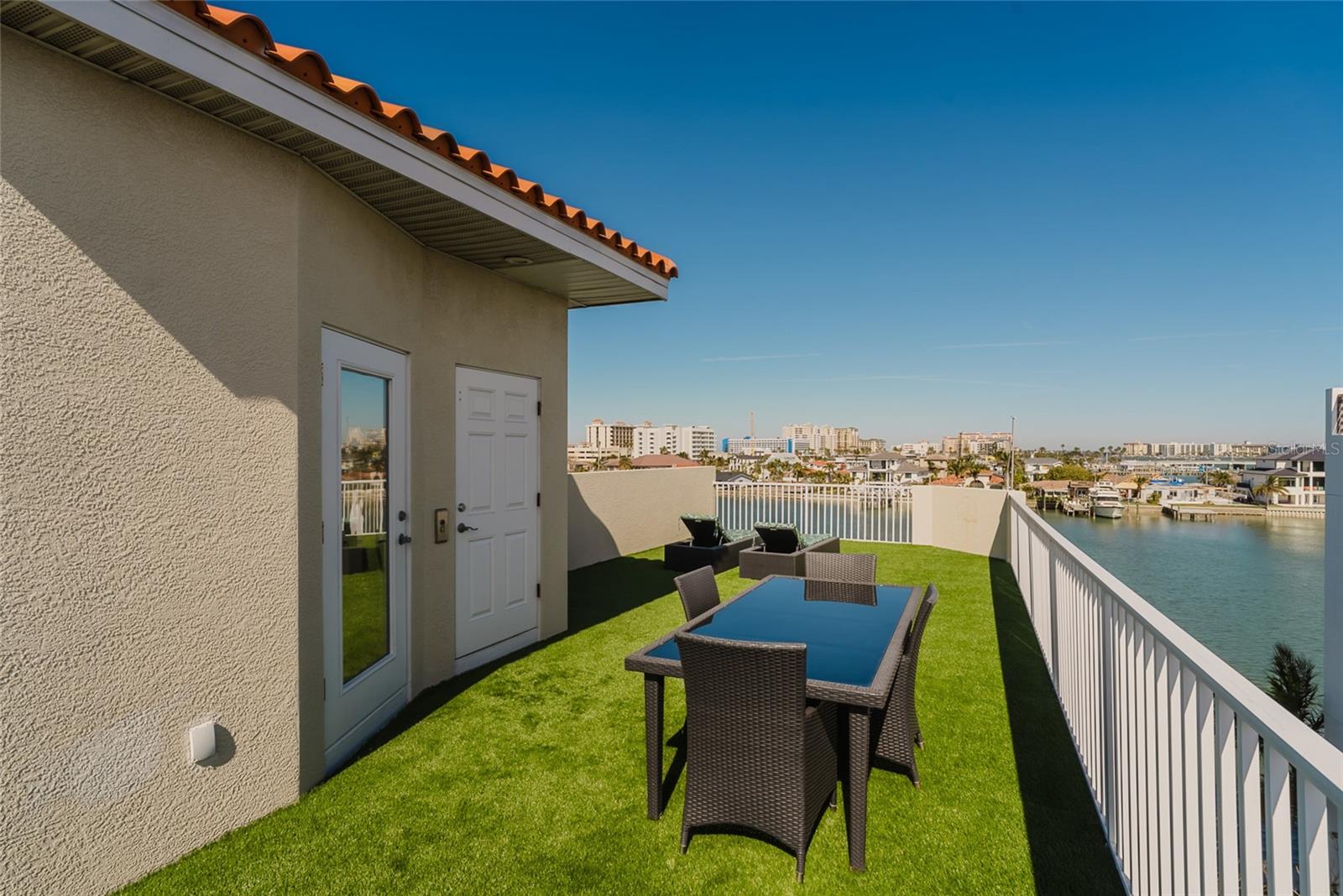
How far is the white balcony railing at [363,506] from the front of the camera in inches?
134

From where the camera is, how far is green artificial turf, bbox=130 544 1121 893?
2.32 metres

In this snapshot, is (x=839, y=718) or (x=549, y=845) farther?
(x=839, y=718)

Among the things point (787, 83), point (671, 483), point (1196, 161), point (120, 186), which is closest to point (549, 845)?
point (120, 186)

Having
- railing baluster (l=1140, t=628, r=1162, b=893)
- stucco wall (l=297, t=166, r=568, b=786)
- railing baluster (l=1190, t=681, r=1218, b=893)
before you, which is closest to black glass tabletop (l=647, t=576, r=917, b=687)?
railing baluster (l=1140, t=628, r=1162, b=893)

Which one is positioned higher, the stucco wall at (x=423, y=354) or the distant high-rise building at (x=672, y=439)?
the distant high-rise building at (x=672, y=439)

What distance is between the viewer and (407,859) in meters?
2.44

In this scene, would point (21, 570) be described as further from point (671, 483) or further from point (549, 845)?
point (671, 483)

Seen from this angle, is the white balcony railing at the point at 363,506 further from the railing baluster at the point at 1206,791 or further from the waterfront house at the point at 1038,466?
the waterfront house at the point at 1038,466

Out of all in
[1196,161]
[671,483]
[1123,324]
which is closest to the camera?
[671,483]

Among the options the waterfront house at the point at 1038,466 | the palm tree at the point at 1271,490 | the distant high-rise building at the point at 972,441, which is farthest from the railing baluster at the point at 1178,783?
the distant high-rise building at the point at 972,441

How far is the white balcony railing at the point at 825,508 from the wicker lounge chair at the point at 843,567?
265 inches

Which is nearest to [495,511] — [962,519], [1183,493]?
[962,519]

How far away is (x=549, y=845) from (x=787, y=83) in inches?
470

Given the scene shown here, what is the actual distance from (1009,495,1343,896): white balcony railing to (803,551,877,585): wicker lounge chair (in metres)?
1.21
